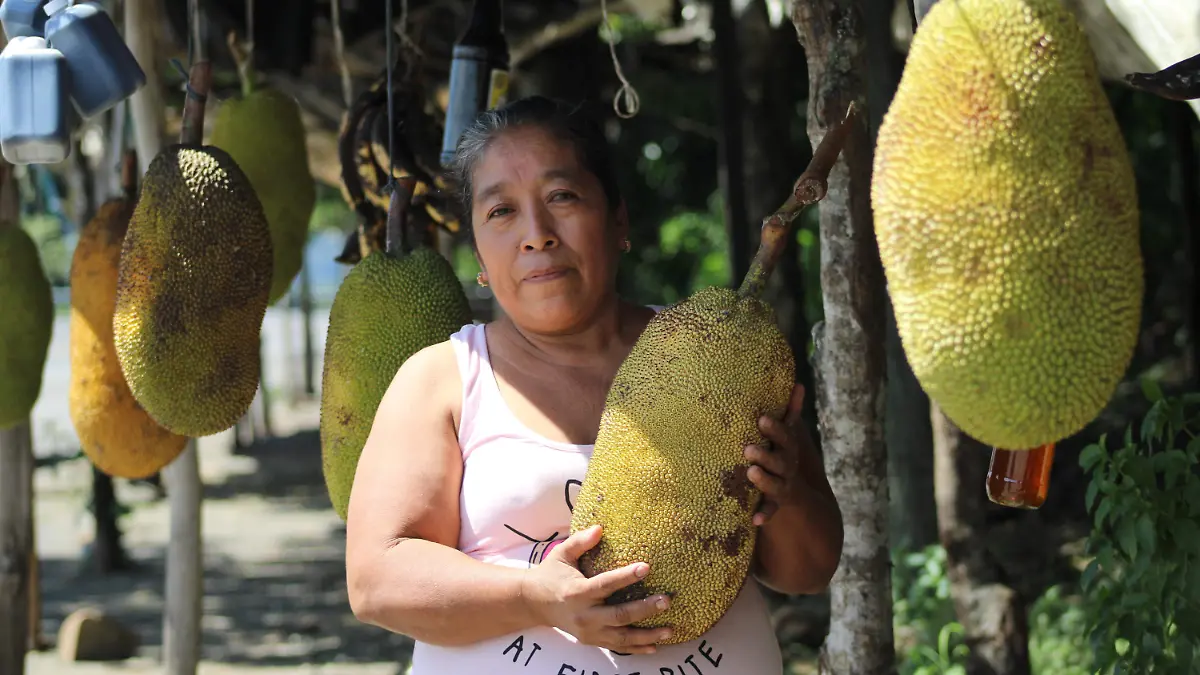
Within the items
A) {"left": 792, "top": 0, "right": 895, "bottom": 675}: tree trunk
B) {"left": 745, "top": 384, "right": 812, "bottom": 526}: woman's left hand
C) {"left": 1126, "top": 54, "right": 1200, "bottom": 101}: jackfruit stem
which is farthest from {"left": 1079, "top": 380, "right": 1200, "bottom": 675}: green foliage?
{"left": 1126, "top": 54, "right": 1200, "bottom": 101}: jackfruit stem

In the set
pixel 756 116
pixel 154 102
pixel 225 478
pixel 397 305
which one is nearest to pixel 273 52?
pixel 154 102

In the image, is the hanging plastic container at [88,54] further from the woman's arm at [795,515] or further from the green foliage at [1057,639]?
the green foliage at [1057,639]

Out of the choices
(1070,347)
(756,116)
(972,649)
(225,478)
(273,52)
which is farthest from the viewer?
(225,478)

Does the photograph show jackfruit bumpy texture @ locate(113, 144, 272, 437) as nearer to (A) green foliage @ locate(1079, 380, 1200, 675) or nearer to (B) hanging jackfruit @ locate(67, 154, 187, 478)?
(B) hanging jackfruit @ locate(67, 154, 187, 478)

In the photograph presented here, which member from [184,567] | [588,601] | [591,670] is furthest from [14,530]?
[588,601]

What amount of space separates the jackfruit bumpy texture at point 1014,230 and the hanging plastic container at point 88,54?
44.5 inches

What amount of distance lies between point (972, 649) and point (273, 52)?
7.73 feet

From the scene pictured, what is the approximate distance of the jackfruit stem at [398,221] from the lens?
1946 mm

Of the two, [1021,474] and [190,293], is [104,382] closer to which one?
[190,293]

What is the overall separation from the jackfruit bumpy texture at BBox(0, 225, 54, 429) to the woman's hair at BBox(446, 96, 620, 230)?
1236mm

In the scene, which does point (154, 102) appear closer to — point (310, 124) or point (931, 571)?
point (931, 571)

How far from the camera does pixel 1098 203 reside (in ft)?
3.09

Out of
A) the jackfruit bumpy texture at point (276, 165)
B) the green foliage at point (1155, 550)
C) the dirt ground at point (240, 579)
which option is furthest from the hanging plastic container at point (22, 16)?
the dirt ground at point (240, 579)

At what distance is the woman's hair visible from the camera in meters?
1.50
